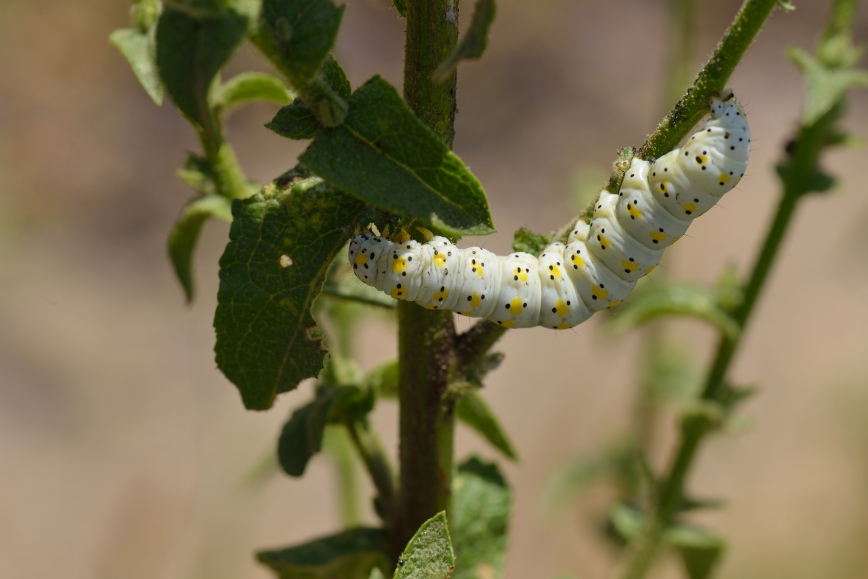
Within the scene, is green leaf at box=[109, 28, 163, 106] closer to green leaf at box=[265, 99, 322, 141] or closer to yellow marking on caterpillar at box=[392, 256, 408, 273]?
green leaf at box=[265, 99, 322, 141]

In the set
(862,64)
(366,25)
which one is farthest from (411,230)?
(862,64)

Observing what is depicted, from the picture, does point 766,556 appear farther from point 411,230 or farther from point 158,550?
point 411,230

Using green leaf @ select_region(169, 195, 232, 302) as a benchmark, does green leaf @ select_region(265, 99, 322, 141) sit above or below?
below

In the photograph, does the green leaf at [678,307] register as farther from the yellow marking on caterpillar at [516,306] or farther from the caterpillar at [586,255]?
the yellow marking on caterpillar at [516,306]

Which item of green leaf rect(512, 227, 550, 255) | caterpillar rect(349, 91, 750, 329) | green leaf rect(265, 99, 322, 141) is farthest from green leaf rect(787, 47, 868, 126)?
green leaf rect(265, 99, 322, 141)

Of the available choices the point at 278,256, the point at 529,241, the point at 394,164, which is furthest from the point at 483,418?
the point at 394,164

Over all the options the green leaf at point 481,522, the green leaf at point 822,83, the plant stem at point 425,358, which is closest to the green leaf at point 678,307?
the green leaf at point 822,83
